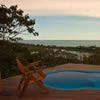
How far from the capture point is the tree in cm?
614

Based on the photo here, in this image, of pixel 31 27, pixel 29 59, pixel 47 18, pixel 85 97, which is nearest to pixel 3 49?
pixel 31 27

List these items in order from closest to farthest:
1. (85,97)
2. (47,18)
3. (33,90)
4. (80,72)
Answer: (85,97) → (33,90) → (80,72) → (47,18)

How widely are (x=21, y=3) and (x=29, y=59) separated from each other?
2.44m

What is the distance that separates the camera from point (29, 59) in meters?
8.07

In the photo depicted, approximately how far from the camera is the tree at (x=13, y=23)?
6137mm

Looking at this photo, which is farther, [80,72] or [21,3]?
[21,3]

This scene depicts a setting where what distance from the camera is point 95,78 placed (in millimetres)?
5250

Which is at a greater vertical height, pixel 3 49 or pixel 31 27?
pixel 31 27

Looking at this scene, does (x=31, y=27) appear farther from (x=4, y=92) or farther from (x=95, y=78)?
(x=4, y=92)

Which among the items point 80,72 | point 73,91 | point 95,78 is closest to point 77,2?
point 80,72

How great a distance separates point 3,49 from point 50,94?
2.98 meters

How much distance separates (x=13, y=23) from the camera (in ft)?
21.1

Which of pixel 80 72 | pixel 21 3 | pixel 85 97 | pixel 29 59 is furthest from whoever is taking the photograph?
pixel 21 3

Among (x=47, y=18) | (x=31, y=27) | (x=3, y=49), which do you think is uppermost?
(x=47, y=18)
